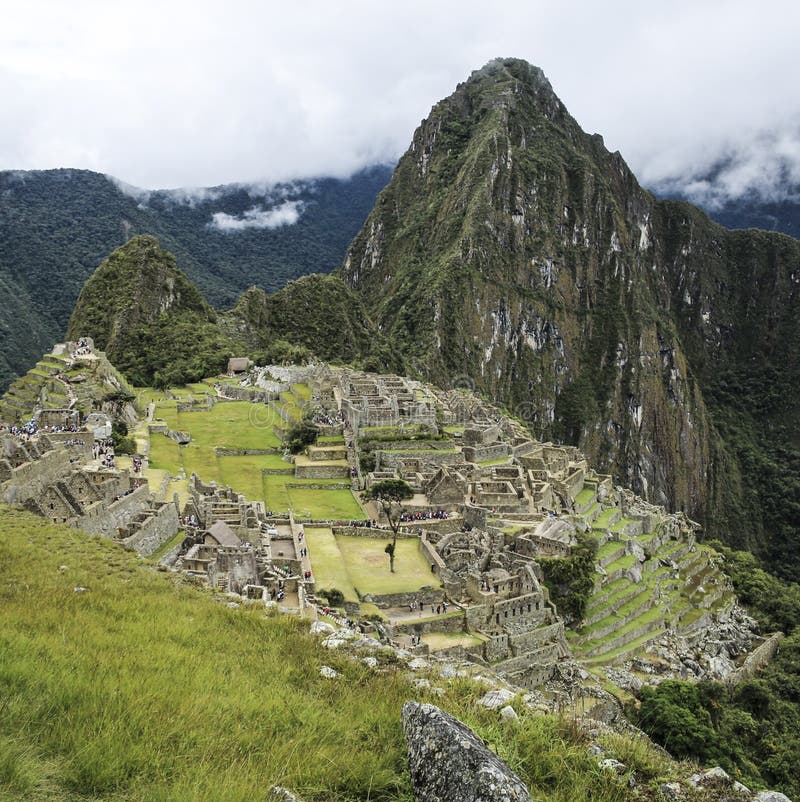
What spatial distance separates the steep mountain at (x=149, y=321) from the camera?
236 ft

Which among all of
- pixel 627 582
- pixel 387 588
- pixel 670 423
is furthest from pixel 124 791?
pixel 670 423

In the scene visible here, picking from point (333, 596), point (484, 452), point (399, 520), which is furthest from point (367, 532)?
point (484, 452)

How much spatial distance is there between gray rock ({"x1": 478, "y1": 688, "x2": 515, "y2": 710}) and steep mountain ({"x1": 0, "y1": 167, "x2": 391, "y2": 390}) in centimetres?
6576

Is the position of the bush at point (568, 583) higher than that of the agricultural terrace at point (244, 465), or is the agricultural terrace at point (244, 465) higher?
the agricultural terrace at point (244, 465)

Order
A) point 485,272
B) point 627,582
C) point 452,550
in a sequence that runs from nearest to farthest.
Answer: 1. point 452,550
2. point 627,582
3. point 485,272

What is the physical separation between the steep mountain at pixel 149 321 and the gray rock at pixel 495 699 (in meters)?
61.1

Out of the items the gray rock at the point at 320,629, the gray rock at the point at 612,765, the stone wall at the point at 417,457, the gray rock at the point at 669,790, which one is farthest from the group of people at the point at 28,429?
the gray rock at the point at 669,790

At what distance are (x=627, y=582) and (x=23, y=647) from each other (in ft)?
96.1

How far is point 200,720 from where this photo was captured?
648cm

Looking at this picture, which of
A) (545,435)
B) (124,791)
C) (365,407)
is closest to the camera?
(124,791)

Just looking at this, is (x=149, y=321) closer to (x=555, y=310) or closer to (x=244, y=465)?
(x=244, y=465)

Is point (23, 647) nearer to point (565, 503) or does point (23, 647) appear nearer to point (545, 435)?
point (565, 503)

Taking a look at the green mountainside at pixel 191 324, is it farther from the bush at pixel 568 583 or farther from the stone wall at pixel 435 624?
the stone wall at pixel 435 624

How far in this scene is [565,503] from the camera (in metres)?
36.7
